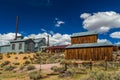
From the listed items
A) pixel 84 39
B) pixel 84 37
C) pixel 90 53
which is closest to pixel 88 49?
pixel 90 53

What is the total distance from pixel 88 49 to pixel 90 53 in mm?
851

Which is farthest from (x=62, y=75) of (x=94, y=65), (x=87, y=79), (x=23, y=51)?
(x=23, y=51)

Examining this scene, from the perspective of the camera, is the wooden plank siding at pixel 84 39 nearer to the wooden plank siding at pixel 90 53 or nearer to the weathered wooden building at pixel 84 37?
the weathered wooden building at pixel 84 37

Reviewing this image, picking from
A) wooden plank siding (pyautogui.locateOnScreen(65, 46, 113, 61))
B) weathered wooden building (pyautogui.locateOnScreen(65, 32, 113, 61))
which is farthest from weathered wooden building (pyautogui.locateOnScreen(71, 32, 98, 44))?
wooden plank siding (pyautogui.locateOnScreen(65, 46, 113, 61))

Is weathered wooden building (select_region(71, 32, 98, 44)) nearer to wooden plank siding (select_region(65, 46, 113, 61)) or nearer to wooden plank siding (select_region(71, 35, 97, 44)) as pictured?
wooden plank siding (select_region(71, 35, 97, 44))

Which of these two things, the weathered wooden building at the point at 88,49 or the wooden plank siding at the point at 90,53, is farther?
the weathered wooden building at the point at 88,49

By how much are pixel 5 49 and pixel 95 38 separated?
3623cm

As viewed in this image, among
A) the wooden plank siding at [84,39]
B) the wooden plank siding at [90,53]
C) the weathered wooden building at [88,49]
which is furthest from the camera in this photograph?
the wooden plank siding at [84,39]

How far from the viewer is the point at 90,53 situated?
1355 inches

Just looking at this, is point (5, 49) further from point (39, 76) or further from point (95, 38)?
point (39, 76)

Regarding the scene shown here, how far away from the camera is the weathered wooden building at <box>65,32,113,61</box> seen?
107ft

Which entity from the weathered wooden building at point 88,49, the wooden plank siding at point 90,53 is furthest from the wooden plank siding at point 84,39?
the wooden plank siding at point 90,53

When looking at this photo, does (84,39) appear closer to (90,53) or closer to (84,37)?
(84,37)

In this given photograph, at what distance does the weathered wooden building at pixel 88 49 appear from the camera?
32.6 metres
